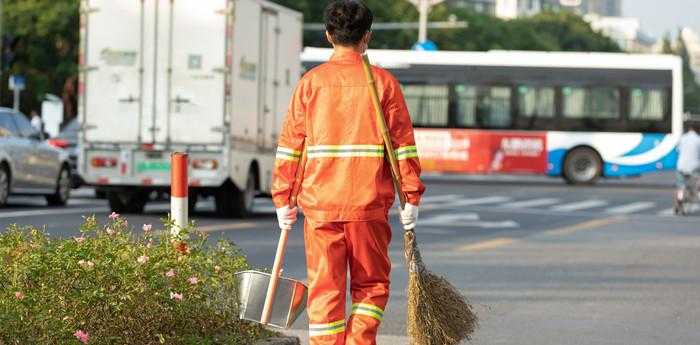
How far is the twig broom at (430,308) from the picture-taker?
745 cm

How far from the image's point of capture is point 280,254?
23.2 ft

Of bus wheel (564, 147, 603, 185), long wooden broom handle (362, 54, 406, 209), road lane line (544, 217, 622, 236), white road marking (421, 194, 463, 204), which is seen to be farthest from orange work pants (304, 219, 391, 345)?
bus wheel (564, 147, 603, 185)

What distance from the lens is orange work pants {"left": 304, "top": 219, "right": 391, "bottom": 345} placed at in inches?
271

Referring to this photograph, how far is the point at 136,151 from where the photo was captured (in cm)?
2297

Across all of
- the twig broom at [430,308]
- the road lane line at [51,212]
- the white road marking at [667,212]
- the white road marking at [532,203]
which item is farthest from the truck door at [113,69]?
the twig broom at [430,308]

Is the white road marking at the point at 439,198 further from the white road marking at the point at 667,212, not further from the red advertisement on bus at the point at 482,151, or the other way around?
the red advertisement on bus at the point at 482,151

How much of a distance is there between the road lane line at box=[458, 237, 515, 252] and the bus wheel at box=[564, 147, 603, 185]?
21.9 metres

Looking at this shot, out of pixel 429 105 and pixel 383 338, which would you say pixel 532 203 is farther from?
pixel 383 338

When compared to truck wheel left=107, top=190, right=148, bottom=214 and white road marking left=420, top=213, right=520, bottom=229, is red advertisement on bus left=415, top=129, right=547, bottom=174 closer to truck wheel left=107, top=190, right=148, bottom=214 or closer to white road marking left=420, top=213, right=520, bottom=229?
white road marking left=420, top=213, right=520, bottom=229

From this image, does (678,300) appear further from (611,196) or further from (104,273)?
(611,196)

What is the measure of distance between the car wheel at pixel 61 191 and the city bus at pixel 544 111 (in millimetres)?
17769

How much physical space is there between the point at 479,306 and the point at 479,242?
25.8ft

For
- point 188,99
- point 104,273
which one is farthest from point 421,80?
point 104,273

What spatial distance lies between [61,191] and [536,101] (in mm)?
19957
